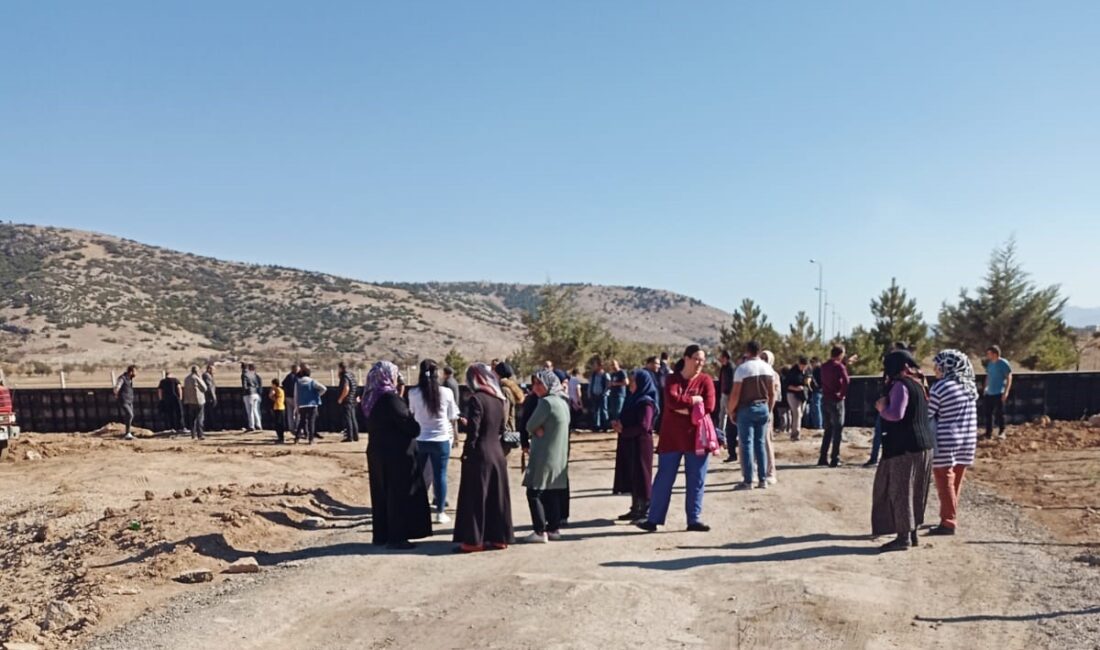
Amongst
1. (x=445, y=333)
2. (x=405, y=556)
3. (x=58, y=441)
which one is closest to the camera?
(x=405, y=556)

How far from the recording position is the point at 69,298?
79750 mm

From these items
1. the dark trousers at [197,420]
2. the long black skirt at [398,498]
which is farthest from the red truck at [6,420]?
the long black skirt at [398,498]

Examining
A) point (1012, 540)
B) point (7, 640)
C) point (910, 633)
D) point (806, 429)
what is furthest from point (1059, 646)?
point (806, 429)

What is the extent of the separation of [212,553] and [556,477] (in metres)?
3.74

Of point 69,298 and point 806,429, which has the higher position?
point 69,298

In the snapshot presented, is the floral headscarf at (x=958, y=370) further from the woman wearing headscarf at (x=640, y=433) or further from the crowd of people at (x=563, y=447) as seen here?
the woman wearing headscarf at (x=640, y=433)

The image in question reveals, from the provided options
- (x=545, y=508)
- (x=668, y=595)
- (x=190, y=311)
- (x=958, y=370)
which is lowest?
(x=668, y=595)

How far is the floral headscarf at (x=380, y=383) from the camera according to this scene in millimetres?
9445

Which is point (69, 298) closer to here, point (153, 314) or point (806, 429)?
point (153, 314)

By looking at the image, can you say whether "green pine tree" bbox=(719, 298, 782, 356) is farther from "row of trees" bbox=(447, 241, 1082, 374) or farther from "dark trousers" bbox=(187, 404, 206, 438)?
"dark trousers" bbox=(187, 404, 206, 438)

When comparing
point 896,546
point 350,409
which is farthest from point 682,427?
point 350,409

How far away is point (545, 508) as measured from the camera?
9.73m

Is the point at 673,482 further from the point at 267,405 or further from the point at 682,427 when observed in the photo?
the point at 267,405

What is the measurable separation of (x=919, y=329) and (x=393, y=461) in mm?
35737
